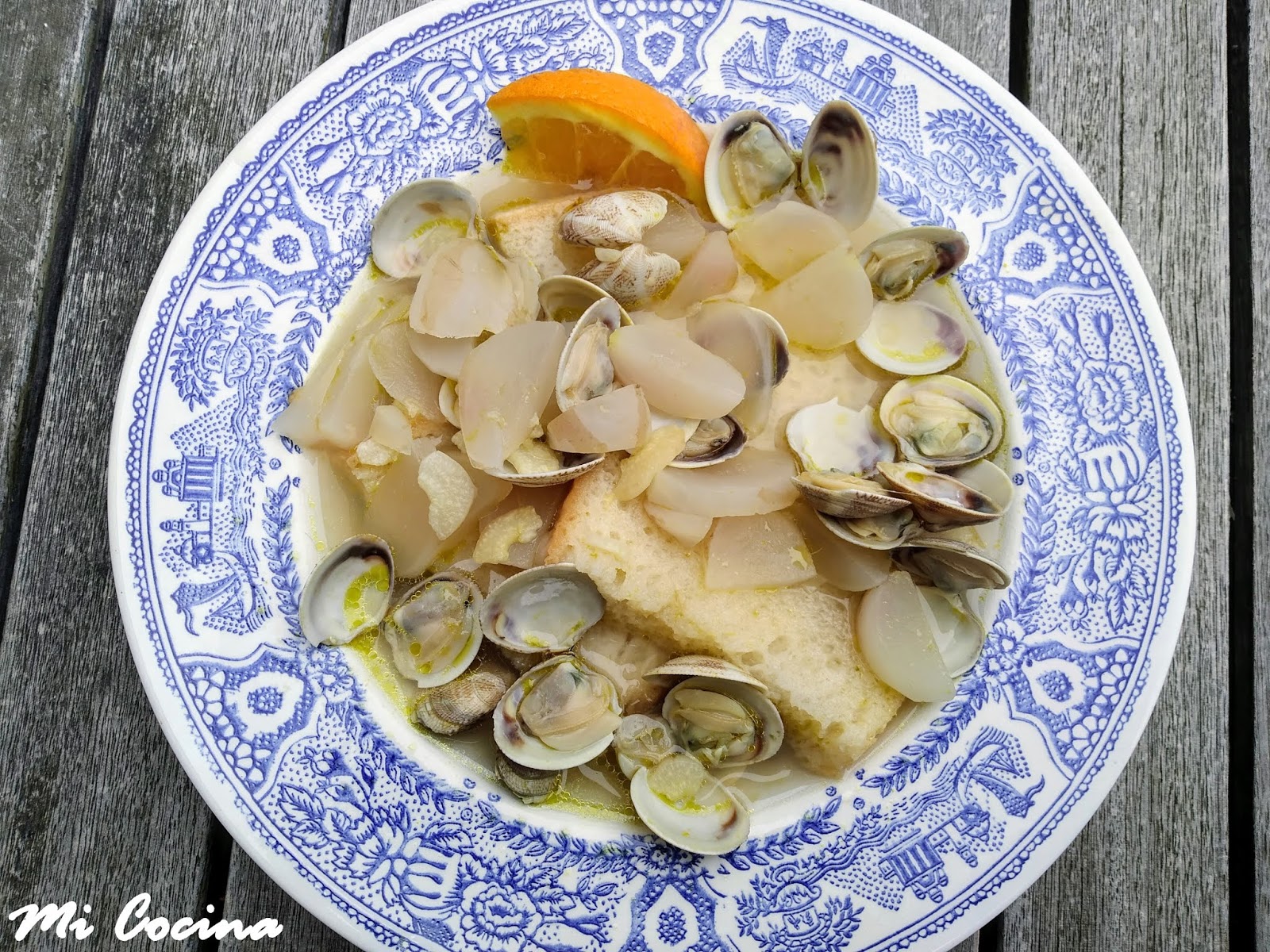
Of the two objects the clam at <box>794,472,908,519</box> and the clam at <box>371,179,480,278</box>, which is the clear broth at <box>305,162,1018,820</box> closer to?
the clam at <box>371,179,480,278</box>

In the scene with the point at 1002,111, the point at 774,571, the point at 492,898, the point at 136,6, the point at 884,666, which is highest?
the point at 136,6

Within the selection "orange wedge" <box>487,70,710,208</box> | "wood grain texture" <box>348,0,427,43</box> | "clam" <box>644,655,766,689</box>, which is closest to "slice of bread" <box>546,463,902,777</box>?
"clam" <box>644,655,766,689</box>

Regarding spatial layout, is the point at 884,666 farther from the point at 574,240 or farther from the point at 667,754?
the point at 574,240

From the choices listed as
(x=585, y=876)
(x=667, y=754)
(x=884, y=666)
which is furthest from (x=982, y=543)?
(x=585, y=876)

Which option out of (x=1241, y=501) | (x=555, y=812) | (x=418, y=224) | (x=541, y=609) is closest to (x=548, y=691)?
(x=541, y=609)

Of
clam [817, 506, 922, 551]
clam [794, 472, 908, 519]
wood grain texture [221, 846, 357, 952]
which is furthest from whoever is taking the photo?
wood grain texture [221, 846, 357, 952]

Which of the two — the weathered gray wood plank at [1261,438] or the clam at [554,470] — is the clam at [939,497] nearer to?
the clam at [554,470]
